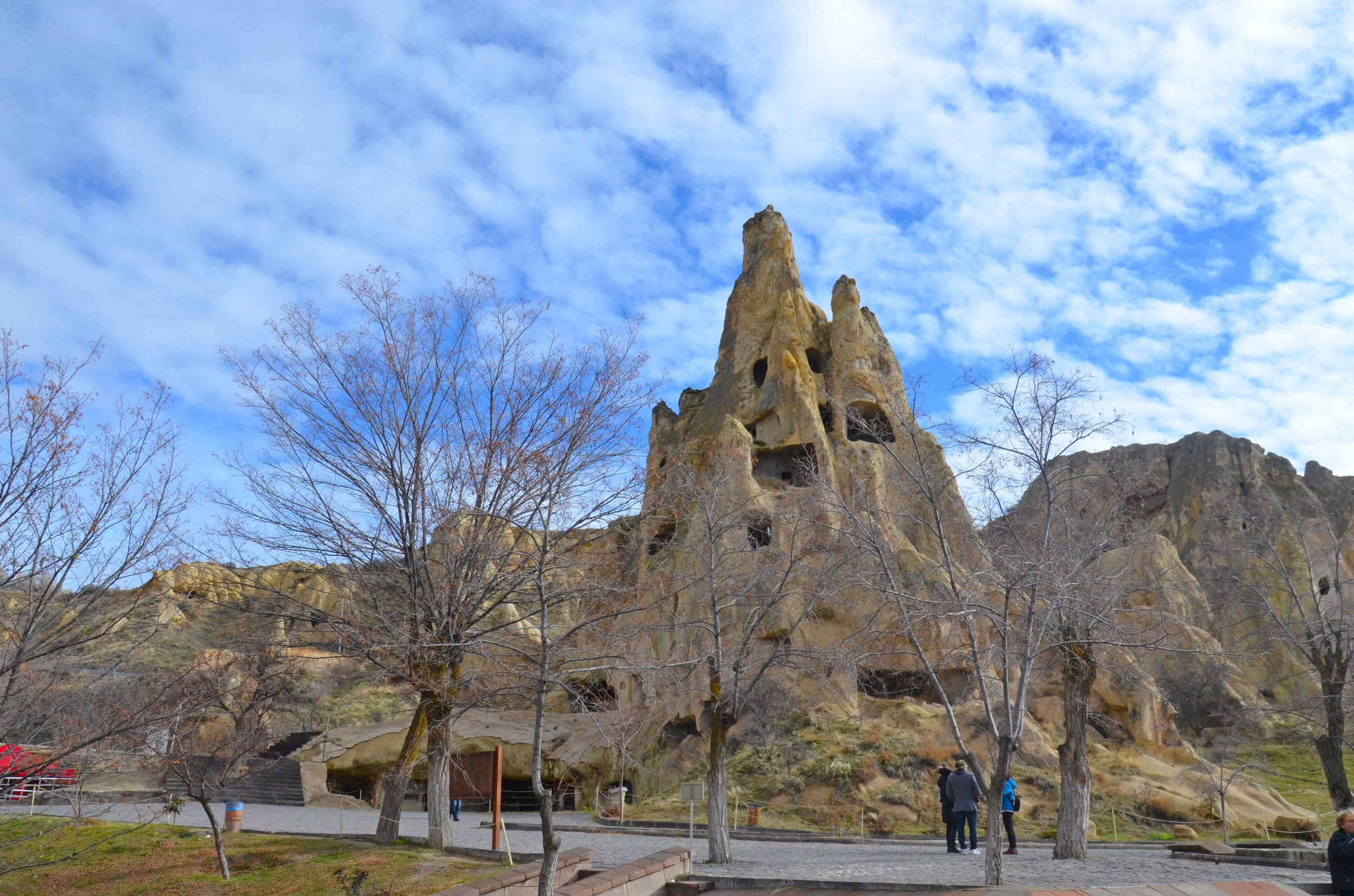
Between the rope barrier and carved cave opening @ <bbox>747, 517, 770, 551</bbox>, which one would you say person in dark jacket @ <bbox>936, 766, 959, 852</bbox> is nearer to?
carved cave opening @ <bbox>747, 517, 770, 551</bbox>

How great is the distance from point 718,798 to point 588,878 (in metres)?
5.13

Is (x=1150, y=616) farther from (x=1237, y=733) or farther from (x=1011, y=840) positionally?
(x=1011, y=840)

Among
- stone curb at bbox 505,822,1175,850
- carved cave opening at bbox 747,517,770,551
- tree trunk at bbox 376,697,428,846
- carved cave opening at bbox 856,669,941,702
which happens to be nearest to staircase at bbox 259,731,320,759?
stone curb at bbox 505,822,1175,850

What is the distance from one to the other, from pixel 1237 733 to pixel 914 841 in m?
24.9

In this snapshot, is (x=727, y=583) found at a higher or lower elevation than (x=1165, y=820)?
higher

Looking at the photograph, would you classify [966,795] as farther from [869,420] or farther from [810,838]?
[869,420]

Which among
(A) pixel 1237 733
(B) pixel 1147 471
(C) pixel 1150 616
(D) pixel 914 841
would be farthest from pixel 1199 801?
(A) pixel 1237 733

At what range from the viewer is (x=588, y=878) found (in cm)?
1006

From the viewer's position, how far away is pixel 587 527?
1571 cm

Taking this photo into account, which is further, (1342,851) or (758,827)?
(758,827)

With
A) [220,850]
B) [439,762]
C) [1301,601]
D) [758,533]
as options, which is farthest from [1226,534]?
[220,850]

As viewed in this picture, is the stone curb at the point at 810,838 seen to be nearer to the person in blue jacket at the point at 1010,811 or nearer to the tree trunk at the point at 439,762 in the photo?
the person in blue jacket at the point at 1010,811

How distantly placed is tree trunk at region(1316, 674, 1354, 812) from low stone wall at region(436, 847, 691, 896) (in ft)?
51.5

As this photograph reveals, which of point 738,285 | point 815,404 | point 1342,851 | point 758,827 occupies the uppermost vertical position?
point 738,285
